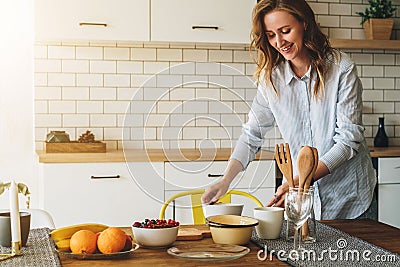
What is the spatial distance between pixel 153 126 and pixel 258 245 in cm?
236

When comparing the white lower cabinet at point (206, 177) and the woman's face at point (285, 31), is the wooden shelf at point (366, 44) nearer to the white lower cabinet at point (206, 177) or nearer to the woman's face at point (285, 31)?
the white lower cabinet at point (206, 177)

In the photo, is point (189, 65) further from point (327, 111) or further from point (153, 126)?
point (327, 111)

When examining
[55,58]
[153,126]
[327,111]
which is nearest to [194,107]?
[153,126]

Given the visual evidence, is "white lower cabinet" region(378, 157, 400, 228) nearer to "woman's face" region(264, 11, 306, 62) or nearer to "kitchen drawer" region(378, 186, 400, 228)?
"kitchen drawer" region(378, 186, 400, 228)

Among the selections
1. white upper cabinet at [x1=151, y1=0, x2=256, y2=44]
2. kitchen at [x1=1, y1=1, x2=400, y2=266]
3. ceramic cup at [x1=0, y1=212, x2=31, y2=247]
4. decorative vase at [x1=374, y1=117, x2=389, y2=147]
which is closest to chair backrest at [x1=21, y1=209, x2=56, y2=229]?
ceramic cup at [x1=0, y1=212, x2=31, y2=247]

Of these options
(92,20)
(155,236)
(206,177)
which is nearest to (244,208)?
(206,177)

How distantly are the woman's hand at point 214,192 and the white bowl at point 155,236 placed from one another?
36cm

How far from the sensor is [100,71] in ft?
13.7

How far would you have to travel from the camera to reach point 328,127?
2.62 meters

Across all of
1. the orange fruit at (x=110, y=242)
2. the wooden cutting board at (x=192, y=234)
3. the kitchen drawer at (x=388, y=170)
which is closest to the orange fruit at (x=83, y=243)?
the orange fruit at (x=110, y=242)

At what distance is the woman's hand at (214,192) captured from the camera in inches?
90.2

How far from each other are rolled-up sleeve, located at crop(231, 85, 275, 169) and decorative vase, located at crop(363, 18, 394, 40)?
75.3 inches

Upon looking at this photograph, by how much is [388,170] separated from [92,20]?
1988 millimetres

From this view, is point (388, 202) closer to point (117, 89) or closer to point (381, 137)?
point (381, 137)
